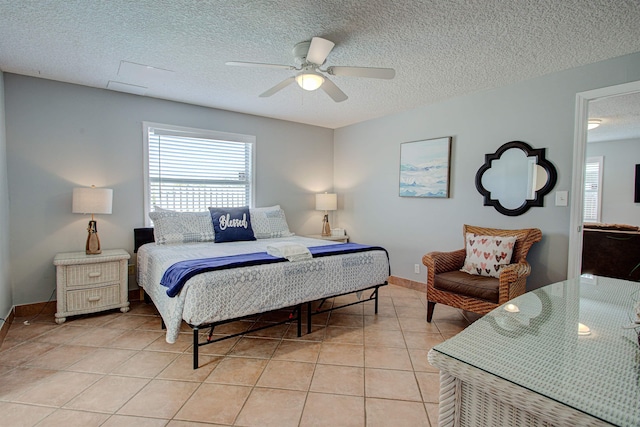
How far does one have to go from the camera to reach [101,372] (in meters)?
2.16

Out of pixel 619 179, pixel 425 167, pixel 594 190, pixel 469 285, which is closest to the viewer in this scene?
pixel 469 285

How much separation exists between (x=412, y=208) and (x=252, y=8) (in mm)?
3025

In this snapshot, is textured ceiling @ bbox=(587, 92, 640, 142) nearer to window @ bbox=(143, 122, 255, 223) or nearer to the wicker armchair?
the wicker armchair

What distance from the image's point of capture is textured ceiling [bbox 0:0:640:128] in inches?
77.1

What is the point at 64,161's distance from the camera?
130 inches

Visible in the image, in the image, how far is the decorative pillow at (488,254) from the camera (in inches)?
114

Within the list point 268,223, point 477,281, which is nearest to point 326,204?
point 268,223

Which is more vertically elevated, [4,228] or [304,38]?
[304,38]

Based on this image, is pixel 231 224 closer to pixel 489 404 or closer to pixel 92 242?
pixel 92 242

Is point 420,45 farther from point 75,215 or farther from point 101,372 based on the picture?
point 75,215

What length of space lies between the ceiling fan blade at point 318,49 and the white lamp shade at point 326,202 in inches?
107

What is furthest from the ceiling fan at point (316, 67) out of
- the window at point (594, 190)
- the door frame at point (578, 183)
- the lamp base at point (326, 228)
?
the window at point (594, 190)

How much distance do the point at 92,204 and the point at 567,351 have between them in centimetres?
372

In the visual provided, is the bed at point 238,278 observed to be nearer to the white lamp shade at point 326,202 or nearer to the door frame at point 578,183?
the white lamp shade at point 326,202
